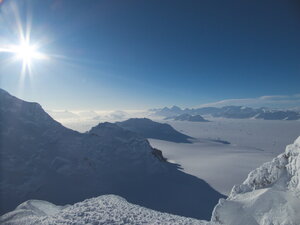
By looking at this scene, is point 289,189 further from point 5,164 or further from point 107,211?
point 5,164


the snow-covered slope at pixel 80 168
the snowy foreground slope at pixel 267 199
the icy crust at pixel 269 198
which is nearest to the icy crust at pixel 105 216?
the snowy foreground slope at pixel 267 199

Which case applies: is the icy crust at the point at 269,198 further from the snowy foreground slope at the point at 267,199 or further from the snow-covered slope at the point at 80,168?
the snow-covered slope at the point at 80,168

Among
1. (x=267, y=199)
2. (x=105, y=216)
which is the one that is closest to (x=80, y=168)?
(x=105, y=216)

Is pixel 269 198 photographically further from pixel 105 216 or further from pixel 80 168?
pixel 80 168

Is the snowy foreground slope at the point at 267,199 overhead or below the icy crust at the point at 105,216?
overhead

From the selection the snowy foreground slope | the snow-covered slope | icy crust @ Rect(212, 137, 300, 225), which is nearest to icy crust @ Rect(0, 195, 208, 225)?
the snowy foreground slope

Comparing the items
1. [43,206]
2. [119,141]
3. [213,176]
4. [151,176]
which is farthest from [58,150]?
[213,176]

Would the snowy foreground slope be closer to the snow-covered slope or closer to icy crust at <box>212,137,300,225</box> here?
icy crust at <box>212,137,300,225</box>
